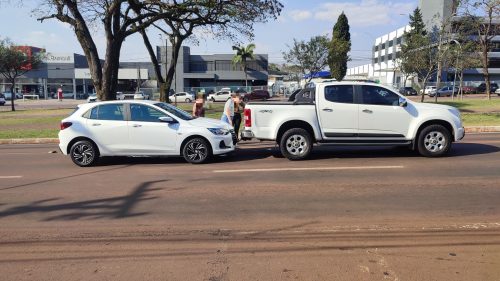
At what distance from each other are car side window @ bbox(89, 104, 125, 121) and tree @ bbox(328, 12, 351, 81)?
4199cm

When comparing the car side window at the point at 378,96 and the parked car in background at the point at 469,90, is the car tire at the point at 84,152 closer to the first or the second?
the car side window at the point at 378,96

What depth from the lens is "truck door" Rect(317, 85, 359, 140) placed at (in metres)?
10.2

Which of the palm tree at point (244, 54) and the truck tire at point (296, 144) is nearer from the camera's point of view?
the truck tire at point (296, 144)

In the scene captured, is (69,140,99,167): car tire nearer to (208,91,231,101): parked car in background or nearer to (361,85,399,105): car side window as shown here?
(361,85,399,105): car side window

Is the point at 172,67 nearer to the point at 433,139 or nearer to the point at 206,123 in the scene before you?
the point at 206,123

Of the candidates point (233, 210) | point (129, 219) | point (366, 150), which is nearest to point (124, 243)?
point (129, 219)

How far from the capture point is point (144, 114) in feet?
33.6

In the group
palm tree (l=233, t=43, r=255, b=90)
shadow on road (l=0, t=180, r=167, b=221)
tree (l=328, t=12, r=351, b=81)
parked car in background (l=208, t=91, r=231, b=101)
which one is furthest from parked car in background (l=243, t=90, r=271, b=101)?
shadow on road (l=0, t=180, r=167, b=221)

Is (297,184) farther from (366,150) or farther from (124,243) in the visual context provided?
(366,150)

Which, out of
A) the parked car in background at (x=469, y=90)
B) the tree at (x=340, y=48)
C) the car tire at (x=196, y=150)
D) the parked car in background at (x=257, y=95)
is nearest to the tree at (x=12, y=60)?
the parked car in background at (x=257, y=95)

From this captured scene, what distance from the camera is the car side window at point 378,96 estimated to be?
33.4 ft

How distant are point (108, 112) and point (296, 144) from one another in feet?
14.7

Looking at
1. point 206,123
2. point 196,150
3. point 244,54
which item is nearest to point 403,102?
point 206,123

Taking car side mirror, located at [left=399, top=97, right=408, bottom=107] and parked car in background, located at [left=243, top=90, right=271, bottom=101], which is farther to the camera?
parked car in background, located at [left=243, top=90, right=271, bottom=101]
